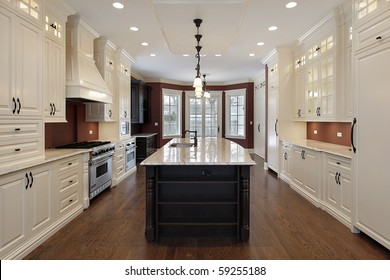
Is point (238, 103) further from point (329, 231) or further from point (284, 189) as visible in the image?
point (329, 231)

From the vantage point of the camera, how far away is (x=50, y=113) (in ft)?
11.4

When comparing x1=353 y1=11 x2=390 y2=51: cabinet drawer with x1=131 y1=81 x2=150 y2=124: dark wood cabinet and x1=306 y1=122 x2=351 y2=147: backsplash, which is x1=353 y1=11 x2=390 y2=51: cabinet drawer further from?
x1=131 y1=81 x2=150 y2=124: dark wood cabinet

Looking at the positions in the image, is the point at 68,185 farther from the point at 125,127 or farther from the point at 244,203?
the point at 125,127

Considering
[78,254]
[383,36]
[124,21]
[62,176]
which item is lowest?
[78,254]

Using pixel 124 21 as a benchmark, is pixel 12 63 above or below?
below

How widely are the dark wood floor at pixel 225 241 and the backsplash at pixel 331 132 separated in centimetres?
125

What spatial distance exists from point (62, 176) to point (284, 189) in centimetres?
387

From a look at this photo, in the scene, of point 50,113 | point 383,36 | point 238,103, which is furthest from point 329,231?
point 238,103

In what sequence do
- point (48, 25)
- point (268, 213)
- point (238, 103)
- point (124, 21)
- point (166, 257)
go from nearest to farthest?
1. point (166, 257)
2. point (48, 25)
3. point (268, 213)
4. point (124, 21)
5. point (238, 103)

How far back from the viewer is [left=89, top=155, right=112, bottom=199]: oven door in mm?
4224

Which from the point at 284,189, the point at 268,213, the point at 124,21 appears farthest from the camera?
the point at 284,189

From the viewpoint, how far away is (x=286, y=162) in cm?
566

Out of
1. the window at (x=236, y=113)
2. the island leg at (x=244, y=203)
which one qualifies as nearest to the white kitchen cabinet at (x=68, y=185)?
the island leg at (x=244, y=203)

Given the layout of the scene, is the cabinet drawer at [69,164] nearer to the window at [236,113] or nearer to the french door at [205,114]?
the french door at [205,114]
